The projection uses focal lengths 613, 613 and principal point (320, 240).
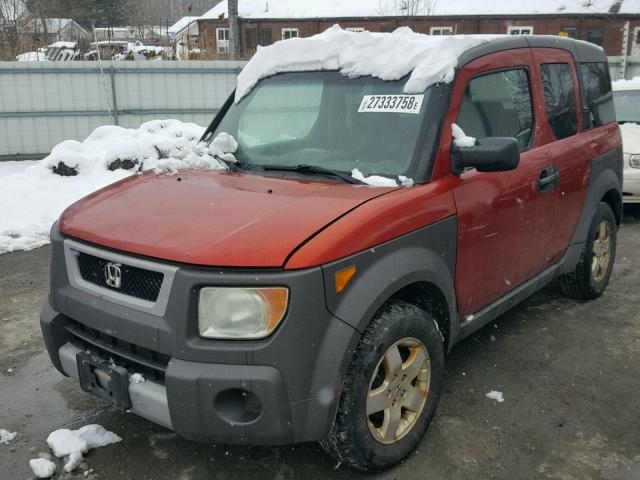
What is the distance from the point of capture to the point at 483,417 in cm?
326

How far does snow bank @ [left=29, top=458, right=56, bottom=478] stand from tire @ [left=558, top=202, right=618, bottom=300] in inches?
145

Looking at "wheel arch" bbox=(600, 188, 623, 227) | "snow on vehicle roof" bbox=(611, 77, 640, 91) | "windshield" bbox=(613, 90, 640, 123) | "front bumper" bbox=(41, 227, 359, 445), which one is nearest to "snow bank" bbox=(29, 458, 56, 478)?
"front bumper" bbox=(41, 227, 359, 445)

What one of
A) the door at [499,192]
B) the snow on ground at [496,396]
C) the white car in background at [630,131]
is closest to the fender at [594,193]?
the door at [499,192]

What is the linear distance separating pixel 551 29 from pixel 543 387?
36.9 metres

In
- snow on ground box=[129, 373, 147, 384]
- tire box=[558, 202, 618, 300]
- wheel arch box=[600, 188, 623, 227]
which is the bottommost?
tire box=[558, 202, 618, 300]

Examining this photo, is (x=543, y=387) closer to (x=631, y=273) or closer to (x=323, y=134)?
(x=323, y=134)

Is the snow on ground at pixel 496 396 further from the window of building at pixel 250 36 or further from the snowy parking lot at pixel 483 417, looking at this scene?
the window of building at pixel 250 36

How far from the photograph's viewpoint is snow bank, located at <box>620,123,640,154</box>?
7.75 m

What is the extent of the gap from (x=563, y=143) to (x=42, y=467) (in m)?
3.52

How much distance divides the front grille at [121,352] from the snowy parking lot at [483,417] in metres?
0.58

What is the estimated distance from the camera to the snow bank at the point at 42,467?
2773 mm

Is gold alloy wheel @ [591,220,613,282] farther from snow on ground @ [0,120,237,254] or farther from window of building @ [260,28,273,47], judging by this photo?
window of building @ [260,28,273,47]

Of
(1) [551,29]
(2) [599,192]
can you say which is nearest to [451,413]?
(2) [599,192]

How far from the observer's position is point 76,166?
9125 mm
